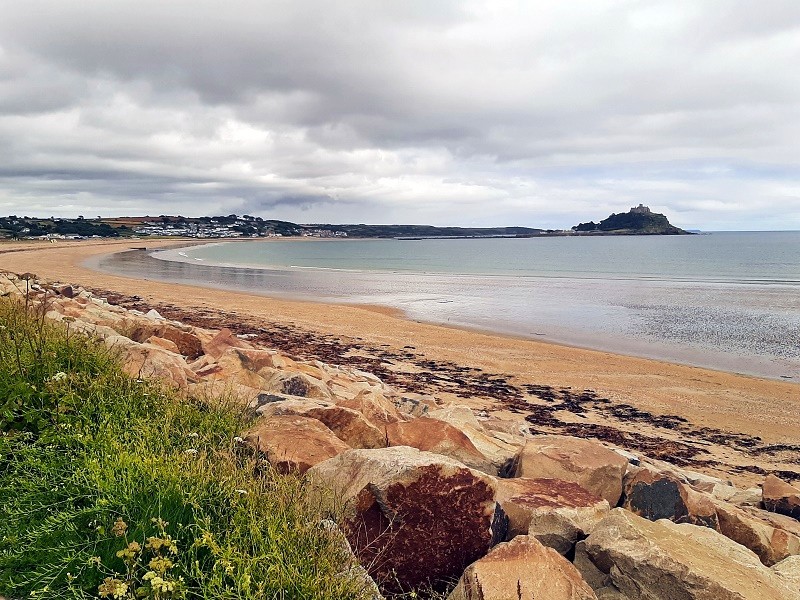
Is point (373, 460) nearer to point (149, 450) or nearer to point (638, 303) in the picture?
point (149, 450)

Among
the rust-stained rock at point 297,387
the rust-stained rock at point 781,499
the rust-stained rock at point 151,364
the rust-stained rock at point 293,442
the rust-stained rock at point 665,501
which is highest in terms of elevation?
the rust-stained rock at point 151,364

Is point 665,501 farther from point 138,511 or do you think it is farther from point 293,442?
point 138,511

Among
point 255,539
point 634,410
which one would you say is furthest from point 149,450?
point 634,410

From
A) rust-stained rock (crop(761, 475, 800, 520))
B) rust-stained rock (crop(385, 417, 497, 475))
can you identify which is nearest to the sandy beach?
rust-stained rock (crop(761, 475, 800, 520))

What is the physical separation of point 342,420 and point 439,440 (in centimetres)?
90

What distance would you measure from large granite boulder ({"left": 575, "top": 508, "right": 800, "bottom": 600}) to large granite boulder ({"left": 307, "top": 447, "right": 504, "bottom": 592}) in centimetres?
68

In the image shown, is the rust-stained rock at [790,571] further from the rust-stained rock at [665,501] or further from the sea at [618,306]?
the sea at [618,306]

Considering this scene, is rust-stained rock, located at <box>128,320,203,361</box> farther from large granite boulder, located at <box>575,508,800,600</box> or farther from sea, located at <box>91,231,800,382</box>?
sea, located at <box>91,231,800,382</box>

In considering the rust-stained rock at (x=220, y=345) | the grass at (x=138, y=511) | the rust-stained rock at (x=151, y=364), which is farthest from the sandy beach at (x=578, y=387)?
the grass at (x=138, y=511)

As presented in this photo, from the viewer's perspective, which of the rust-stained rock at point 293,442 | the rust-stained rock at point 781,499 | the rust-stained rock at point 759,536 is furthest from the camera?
the rust-stained rock at point 781,499

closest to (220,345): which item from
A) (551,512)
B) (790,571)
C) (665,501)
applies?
(551,512)

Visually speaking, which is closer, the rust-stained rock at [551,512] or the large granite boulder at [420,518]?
the large granite boulder at [420,518]

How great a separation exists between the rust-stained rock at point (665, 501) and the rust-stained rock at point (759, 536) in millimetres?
108

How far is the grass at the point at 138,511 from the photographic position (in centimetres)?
269
